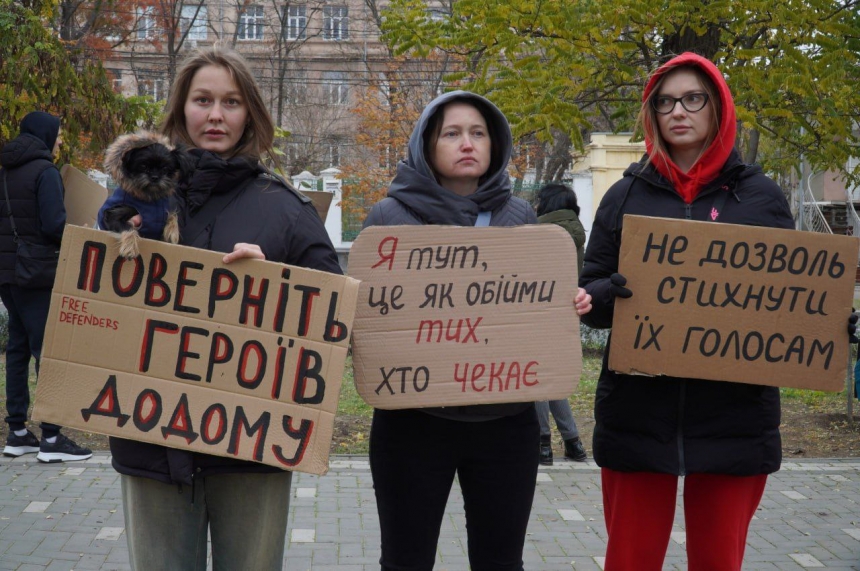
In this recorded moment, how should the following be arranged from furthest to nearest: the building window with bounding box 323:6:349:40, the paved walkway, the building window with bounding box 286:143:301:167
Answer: the building window with bounding box 323:6:349:40
the building window with bounding box 286:143:301:167
the paved walkway

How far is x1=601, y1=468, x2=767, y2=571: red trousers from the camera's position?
10.5 ft

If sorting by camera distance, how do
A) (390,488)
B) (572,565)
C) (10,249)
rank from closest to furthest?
1. (390,488)
2. (572,565)
3. (10,249)

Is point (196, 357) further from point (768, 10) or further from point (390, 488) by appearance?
point (768, 10)

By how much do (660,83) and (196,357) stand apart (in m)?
1.83

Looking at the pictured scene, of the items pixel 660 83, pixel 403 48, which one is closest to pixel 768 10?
pixel 403 48

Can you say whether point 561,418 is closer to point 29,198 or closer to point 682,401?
point 682,401

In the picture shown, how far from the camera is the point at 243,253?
2.69 meters

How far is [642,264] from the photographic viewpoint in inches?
129

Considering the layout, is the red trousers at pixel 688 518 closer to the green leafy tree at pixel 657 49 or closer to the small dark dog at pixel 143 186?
the small dark dog at pixel 143 186

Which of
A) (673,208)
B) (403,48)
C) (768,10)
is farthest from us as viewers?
(403,48)

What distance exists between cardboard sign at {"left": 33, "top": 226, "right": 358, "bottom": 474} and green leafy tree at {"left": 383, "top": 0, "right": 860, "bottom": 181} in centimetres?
549

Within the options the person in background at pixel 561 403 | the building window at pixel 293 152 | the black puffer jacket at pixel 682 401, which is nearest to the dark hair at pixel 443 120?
the black puffer jacket at pixel 682 401

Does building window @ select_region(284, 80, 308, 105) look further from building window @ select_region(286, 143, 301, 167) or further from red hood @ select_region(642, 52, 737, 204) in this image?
red hood @ select_region(642, 52, 737, 204)

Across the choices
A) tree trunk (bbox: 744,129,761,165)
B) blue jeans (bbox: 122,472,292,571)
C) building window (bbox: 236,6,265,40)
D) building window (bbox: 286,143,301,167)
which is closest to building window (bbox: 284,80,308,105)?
building window (bbox: 286,143,301,167)
